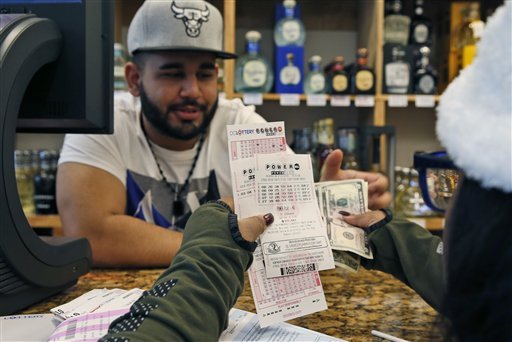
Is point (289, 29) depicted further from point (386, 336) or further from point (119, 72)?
point (386, 336)

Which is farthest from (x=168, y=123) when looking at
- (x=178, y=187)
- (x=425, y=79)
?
(x=425, y=79)

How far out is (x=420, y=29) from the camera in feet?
7.75

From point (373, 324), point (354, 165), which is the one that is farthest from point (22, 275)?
point (354, 165)

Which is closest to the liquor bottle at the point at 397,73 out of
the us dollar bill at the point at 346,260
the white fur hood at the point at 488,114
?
the us dollar bill at the point at 346,260

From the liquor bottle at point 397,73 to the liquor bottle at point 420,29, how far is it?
163mm

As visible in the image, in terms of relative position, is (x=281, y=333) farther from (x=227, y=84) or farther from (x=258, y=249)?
(x=227, y=84)

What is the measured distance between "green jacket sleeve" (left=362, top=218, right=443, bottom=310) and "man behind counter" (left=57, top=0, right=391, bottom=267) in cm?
58

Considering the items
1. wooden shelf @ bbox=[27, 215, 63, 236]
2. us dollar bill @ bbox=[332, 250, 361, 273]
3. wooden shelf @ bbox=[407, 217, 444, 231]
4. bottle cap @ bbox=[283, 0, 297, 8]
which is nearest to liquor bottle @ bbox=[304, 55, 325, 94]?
bottle cap @ bbox=[283, 0, 297, 8]

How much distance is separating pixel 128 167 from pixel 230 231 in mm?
Result: 932

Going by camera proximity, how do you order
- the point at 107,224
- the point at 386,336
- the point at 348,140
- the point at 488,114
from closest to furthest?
the point at 488,114
the point at 386,336
the point at 107,224
the point at 348,140

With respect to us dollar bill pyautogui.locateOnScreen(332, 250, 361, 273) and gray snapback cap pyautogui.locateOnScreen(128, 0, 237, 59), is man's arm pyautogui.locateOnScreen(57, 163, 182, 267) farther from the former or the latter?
us dollar bill pyautogui.locateOnScreen(332, 250, 361, 273)

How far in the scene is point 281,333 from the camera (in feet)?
2.15

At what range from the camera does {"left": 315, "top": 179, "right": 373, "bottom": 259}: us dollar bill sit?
2.38 feet

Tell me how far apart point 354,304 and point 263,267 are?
0.78ft
